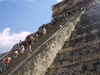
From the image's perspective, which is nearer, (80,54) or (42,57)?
(80,54)

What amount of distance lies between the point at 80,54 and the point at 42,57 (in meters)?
1.54

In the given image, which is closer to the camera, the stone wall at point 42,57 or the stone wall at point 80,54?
the stone wall at point 80,54

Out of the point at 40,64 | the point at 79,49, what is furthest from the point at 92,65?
the point at 40,64

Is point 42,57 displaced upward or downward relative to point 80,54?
Result: upward

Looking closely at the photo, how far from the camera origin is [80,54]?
7.75 metres

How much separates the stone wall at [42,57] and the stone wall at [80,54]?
0.21m

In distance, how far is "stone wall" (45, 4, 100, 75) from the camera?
22.4 feet

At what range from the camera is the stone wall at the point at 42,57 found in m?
7.36

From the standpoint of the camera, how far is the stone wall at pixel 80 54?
22.4 feet

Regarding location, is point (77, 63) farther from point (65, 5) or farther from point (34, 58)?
point (65, 5)

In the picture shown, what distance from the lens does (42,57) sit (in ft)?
26.7

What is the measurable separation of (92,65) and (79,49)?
4.77ft

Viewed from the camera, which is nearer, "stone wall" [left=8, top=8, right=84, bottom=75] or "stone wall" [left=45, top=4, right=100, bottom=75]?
"stone wall" [left=45, top=4, right=100, bottom=75]

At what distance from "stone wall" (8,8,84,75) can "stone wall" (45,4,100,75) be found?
21 centimetres
